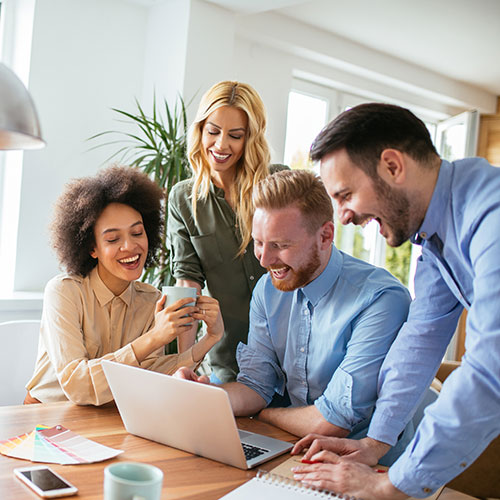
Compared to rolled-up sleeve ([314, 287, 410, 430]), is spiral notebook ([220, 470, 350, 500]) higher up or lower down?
lower down

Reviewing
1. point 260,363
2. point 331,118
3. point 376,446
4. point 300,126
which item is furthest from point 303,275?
point 331,118

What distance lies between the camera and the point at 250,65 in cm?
450

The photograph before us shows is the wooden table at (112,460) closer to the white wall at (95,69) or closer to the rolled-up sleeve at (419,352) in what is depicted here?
the rolled-up sleeve at (419,352)

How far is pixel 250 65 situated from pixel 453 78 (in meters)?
2.63

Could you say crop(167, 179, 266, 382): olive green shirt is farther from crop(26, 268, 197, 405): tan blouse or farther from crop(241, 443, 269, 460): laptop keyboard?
crop(241, 443, 269, 460): laptop keyboard

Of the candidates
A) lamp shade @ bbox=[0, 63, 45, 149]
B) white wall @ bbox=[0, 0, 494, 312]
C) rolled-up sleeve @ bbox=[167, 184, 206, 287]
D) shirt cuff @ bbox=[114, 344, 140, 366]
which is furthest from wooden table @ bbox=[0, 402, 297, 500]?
white wall @ bbox=[0, 0, 494, 312]

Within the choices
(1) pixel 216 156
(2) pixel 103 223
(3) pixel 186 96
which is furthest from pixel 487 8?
(2) pixel 103 223

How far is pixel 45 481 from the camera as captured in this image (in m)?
1.14

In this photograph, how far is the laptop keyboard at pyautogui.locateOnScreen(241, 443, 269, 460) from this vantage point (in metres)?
1.37

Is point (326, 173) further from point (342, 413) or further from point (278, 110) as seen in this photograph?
point (278, 110)

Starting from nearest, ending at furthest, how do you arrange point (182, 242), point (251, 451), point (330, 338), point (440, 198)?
1. point (440, 198)
2. point (251, 451)
3. point (330, 338)
4. point (182, 242)

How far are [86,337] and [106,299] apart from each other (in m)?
0.14

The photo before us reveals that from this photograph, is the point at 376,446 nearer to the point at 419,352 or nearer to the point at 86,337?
the point at 419,352

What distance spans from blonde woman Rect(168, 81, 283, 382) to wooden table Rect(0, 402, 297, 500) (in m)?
0.71
